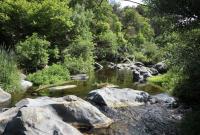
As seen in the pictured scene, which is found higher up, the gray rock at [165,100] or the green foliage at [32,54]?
the green foliage at [32,54]

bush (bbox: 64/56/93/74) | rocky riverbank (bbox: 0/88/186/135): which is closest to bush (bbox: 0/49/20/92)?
rocky riverbank (bbox: 0/88/186/135)

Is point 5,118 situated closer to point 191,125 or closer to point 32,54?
point 191,125

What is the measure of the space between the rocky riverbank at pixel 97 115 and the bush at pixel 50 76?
6.82 m

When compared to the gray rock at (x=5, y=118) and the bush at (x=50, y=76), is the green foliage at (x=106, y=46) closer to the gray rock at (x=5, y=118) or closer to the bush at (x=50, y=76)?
the bush at (x=50, y=76)

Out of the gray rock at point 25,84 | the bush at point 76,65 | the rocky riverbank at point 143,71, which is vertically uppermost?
the bush at point 76,65

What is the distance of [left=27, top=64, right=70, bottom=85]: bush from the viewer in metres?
22.7

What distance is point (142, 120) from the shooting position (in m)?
14.1

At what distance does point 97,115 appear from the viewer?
1305 cm

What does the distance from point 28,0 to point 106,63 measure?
12.1m

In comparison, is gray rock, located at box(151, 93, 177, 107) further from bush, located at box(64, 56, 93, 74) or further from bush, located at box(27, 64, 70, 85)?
bush, located at box(64, 56, 93, 74)

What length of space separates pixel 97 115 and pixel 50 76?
11308mm

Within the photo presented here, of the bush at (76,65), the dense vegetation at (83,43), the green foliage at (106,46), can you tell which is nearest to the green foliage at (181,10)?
the dense vegetation at (83,43)

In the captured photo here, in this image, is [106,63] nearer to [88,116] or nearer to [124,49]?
[124,49]

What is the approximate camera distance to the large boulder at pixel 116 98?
53.4ft
